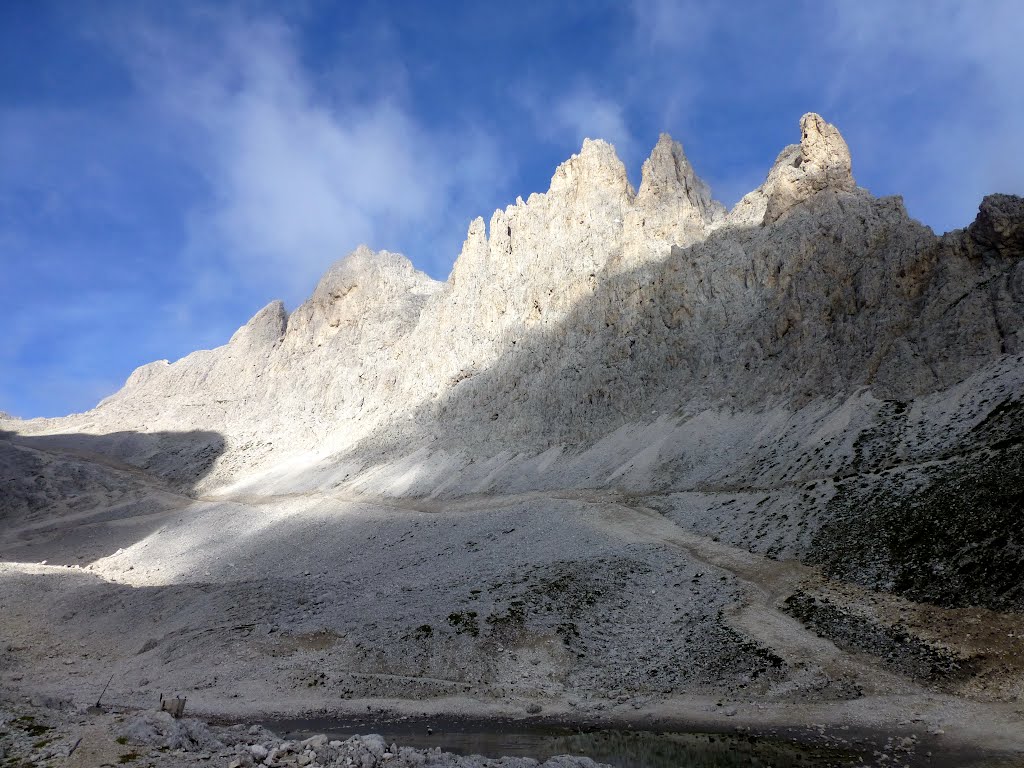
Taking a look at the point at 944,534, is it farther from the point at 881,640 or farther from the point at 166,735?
the point at 166,735

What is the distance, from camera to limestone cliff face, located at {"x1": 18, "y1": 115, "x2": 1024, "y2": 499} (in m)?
50.0

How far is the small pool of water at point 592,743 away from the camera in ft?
59.2

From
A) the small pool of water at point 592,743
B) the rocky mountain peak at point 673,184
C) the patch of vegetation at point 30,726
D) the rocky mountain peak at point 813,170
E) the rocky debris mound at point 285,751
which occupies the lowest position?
the small pool of water at point 592,743

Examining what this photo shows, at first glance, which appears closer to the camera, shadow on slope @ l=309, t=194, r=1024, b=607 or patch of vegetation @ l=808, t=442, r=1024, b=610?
patch of vegetation @ l=808, t=442, r=1024, b=610

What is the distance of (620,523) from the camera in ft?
146

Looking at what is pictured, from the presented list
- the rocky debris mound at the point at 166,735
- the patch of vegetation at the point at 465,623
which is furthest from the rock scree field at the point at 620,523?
the patch of vegetation at the point at 465,623

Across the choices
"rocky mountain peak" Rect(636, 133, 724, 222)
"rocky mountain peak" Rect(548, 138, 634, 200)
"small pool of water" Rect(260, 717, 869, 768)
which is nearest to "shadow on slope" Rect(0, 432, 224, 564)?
"small pool of water" Rect(260, 717, 869, 768)

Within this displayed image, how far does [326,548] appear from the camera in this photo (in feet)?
166

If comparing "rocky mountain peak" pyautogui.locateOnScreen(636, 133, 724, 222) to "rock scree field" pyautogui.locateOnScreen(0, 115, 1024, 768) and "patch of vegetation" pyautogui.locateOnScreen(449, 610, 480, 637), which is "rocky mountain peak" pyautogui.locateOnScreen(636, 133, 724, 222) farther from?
"patch of vegetation" pyautogui.locateOnScreen(449, 610, 480, 637)

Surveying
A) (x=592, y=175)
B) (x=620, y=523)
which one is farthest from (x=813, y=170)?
(x=620, y=523)

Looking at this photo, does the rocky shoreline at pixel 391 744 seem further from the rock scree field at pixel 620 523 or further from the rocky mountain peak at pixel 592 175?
the rocky mountain peak at pixel 592 175

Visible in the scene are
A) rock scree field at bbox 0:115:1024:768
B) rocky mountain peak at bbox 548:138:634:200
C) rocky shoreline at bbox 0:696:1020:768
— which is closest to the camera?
rocky shoreline at bbox 0:696:1020:768

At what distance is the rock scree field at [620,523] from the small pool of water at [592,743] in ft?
2.34

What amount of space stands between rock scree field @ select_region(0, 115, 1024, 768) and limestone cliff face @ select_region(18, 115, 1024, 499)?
1.43ft
